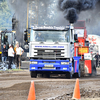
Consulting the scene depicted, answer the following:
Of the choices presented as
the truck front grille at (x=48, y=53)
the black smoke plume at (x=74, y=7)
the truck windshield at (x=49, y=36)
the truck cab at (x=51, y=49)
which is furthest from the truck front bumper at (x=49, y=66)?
the black smoke plume at (x=74, y=7)

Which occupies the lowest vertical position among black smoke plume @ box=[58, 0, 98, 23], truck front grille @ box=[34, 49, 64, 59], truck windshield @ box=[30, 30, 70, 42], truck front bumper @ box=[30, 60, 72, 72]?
truck front bumper @ box=[30, 60, 72, 72]

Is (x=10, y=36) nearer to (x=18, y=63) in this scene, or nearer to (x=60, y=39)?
(x=18, y=63)

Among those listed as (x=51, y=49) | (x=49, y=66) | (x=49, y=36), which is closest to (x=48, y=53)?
(x=51, y=49)

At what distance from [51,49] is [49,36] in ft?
2.10

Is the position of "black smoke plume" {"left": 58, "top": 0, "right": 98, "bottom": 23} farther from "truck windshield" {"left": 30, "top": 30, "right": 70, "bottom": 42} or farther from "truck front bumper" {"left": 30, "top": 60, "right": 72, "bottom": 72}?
"truck front bumper" {"left": 30, "top": 60, "right": 72, "bottom": 72}

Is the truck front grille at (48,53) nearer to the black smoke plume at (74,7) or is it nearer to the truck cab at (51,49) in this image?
the truck cab at (51,49)

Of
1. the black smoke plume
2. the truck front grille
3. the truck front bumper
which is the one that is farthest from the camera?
the black smoke plume

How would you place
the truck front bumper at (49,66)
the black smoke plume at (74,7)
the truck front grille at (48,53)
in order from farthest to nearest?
1. the black smoke plume at (74,7)
2. the truck front grille at (48,53)
3. the truck front bumper at (49,66)

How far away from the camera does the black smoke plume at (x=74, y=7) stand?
2661 cm

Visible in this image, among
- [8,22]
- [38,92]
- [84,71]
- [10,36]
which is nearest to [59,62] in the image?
[84,71]

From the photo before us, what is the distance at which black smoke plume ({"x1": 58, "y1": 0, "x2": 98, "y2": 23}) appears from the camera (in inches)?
1048

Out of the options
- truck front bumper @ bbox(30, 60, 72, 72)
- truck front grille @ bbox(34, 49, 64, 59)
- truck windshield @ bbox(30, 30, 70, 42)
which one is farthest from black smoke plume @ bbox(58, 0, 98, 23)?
truck front bumper @ bbox(30, 60, 72, 72)

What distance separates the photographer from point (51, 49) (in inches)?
664

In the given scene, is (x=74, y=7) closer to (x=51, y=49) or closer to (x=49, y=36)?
(x=49, y=36)
